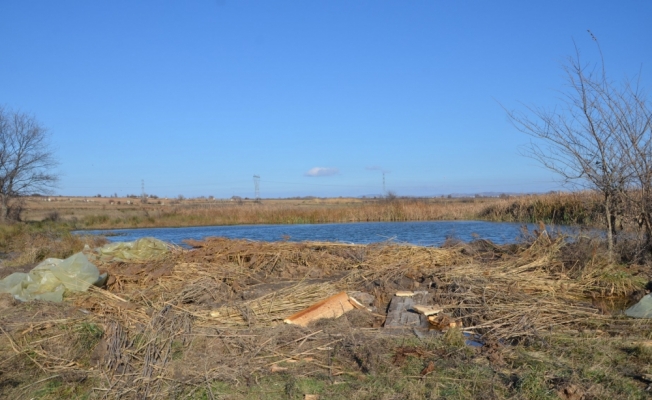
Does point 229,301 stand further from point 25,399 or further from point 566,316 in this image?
point 566,316

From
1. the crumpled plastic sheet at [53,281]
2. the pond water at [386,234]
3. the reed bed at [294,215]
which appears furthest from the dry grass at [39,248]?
the reed bed at [294,215]

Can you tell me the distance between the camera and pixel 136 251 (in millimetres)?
11836

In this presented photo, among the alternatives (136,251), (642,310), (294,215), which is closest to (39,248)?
(136,251)

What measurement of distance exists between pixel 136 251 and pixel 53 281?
291cm

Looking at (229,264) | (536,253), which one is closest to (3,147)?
(229,264)

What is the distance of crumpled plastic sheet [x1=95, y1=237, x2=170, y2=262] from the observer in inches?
454

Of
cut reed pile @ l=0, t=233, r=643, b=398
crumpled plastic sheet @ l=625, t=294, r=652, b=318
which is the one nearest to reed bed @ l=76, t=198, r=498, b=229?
cut reed pile @ l=0, t=233, r=643, b=398

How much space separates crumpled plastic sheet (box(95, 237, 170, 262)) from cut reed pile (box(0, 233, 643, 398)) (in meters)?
0.71

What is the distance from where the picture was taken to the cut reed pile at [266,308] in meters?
5.48

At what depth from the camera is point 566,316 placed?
718cm

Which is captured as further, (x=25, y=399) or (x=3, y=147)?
(x=3, y=147)

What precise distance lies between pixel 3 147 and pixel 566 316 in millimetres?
41322

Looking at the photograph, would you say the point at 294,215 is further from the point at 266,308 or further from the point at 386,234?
the point at 266,308

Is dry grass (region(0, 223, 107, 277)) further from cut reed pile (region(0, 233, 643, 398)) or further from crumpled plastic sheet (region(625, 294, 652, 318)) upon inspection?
crumpled plastic sheet (region(625, 294, 652, 318))
